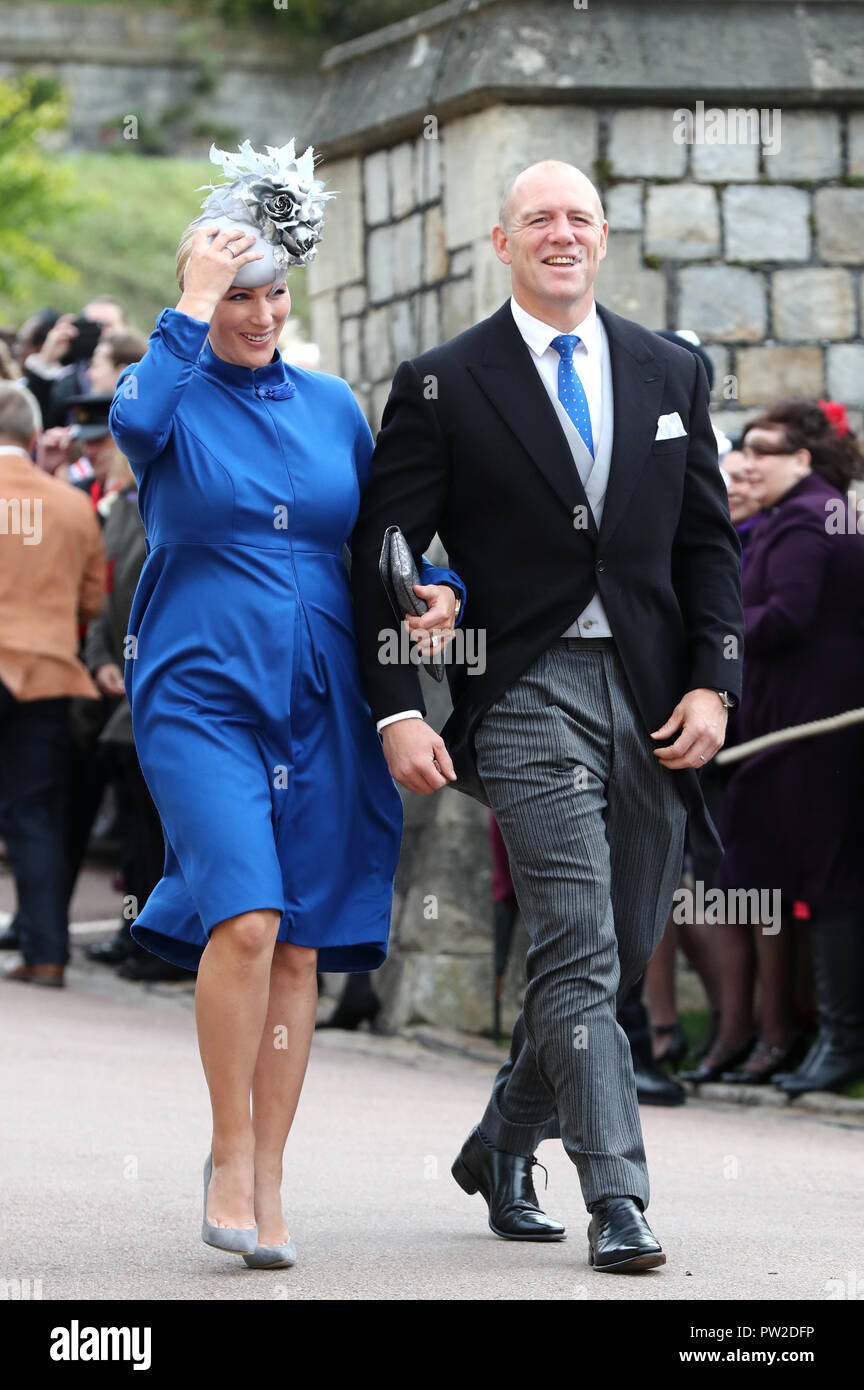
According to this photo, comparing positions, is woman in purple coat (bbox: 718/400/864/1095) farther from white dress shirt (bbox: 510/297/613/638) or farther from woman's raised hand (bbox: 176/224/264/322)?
woman's raised hand (bbox: 176/224/264/322)

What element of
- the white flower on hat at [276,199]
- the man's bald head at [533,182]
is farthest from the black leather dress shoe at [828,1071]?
the white flower on hat at [276,199]

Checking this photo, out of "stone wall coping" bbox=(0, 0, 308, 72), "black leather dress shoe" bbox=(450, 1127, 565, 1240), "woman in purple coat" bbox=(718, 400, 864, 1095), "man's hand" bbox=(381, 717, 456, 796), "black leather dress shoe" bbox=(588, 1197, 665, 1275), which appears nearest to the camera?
"black leather dress shoe" bbox=(588, 1197, 665, 1275)

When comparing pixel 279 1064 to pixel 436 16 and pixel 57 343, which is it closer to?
pixel 436 16

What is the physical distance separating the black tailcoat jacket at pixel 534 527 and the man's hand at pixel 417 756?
2.0 inches

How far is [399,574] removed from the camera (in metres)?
4.48

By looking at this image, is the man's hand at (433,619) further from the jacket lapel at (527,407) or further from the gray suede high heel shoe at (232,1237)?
the gray suede high heel shoe at (232,1237)

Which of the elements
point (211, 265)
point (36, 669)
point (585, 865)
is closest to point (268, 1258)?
point (585, 865)

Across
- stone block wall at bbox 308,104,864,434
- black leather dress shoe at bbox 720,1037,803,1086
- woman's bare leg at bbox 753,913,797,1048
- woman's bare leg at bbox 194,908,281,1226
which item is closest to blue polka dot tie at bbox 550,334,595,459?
woman's bare leg at bbox 194,908,281,1226

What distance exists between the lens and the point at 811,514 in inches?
295

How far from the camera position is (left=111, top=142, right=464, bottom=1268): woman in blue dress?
434 centimetres

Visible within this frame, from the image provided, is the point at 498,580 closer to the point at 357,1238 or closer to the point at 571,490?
the point at 571,490

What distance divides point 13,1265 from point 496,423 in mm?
1860

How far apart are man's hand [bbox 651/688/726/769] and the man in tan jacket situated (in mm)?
5105

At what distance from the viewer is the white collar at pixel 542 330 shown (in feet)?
15.5
